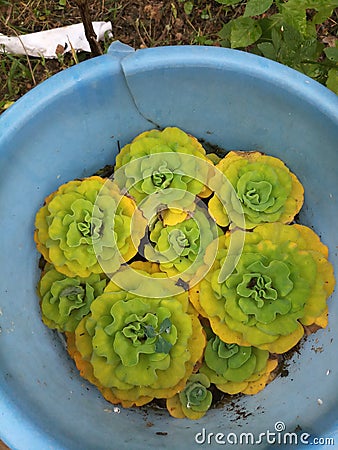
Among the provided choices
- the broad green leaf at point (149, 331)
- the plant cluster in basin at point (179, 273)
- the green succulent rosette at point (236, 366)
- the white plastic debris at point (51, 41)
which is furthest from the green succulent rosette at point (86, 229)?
the white plastic debris at point (51, 41)

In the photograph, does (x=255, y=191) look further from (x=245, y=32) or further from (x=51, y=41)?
(x=51, y=41)

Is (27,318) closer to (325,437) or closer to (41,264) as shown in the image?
(41,264)

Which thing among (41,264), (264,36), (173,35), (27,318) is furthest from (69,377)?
(173,35)

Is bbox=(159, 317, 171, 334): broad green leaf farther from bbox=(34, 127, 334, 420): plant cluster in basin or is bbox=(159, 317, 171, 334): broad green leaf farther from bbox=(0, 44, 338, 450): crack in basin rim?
bbox=(0, 44, 338, 450): crack in basin rim

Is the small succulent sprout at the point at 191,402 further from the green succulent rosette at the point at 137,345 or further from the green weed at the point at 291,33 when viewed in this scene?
the green weed at the point at 291,33

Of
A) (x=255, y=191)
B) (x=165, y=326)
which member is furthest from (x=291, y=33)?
(x=165, y=326)
